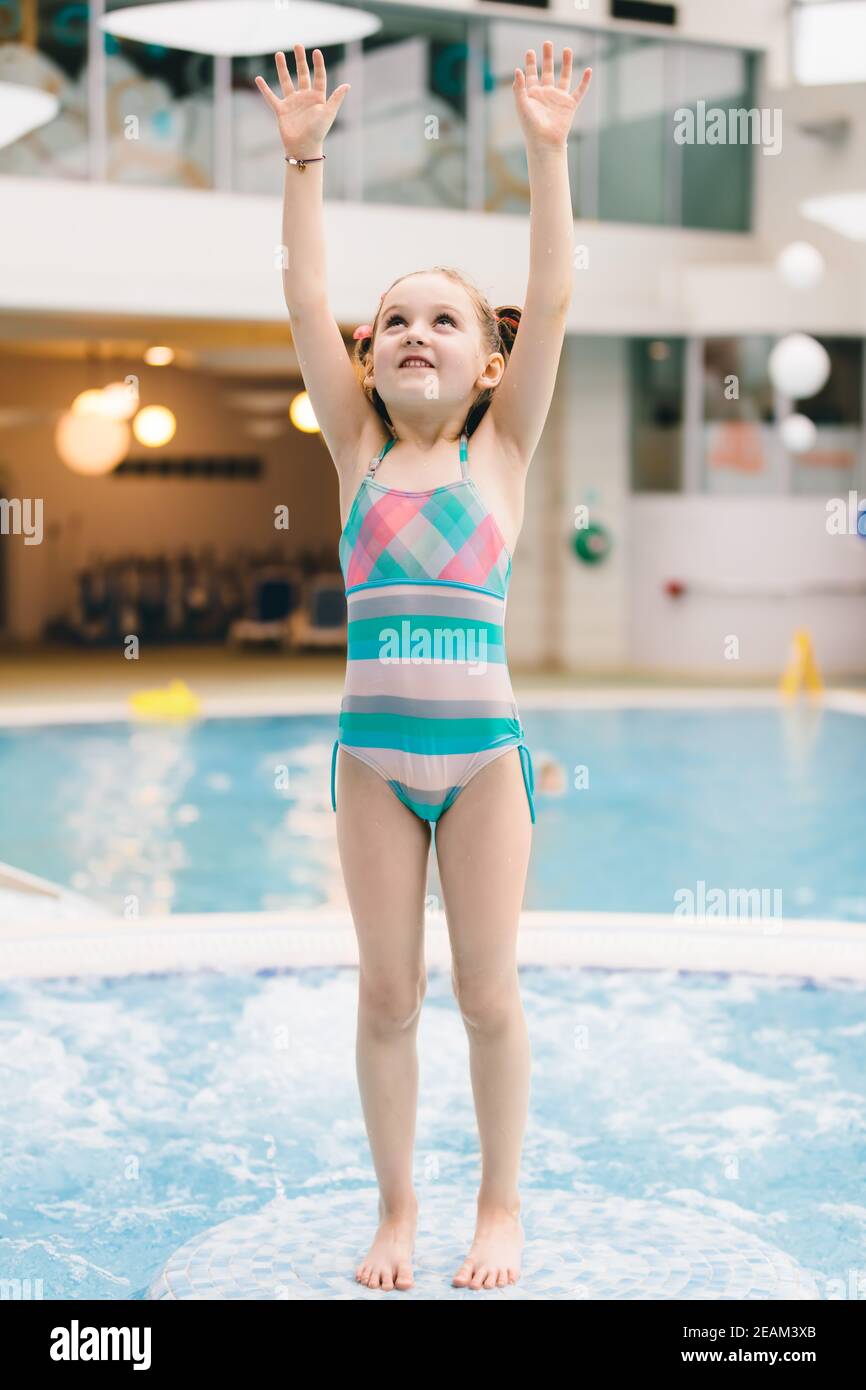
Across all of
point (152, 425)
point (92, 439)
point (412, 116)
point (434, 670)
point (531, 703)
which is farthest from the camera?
point (412, 116)

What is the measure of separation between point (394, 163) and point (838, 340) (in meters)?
4.60

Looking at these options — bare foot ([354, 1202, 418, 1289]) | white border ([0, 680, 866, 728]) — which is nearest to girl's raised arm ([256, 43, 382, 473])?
bare foot ([354, 1202, 418, 1289])

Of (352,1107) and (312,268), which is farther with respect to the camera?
(352,1107)

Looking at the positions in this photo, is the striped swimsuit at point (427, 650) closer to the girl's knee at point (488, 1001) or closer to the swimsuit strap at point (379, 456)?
the swimsuit strap at point (379, 456)

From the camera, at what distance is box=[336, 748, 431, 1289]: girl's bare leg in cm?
248

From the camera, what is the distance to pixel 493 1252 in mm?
2500

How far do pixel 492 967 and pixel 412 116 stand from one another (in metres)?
13.8

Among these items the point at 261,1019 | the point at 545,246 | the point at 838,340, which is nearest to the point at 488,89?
the point at 838,340

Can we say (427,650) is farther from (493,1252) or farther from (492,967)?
(493,1252)

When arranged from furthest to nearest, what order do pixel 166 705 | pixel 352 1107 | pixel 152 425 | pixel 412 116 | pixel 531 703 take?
pixel 412 116 → pixel 152 425 → pixel 531 703 → pixel 166 705 → pixel 352 1107

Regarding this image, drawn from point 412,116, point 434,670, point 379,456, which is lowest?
point 434,670

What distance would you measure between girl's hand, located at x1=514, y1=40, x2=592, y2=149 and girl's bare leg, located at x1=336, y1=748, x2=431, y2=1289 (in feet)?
3.28

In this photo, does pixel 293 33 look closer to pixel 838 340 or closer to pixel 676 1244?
pixel 838 340

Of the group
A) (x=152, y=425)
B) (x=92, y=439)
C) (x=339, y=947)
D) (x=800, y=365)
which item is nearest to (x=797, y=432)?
(x=800, y=365)
